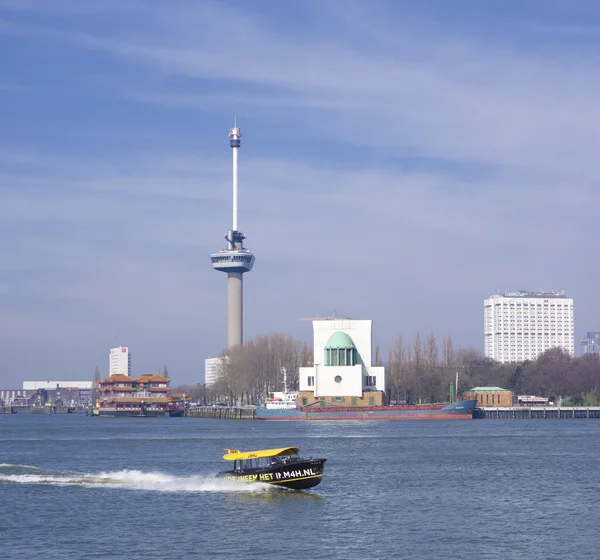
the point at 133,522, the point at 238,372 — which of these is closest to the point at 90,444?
the point at 133,522

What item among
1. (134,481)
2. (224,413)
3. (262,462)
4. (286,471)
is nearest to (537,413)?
(224,413)

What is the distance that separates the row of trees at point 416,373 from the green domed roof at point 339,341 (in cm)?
1680

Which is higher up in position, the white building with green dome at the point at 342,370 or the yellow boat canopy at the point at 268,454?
the white building with green dome at the point at 342,370

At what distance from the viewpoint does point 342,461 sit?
64.5m

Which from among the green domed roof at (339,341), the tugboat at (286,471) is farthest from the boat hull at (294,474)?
the green domed roof at (339,341)

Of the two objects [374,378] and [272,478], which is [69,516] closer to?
[272,478]

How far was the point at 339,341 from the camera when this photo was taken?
14038 centimetres

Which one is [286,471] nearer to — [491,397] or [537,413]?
[537,413]

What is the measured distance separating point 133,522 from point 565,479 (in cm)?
2406

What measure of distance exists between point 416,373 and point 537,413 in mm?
18454

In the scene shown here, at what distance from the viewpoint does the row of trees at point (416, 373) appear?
155 metres

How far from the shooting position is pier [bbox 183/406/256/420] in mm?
153900

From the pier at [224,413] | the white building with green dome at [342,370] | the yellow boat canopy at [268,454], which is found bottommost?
the pier at [224,413]

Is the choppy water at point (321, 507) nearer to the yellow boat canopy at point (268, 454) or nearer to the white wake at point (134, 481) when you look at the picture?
the white wake at point (134, 481)
